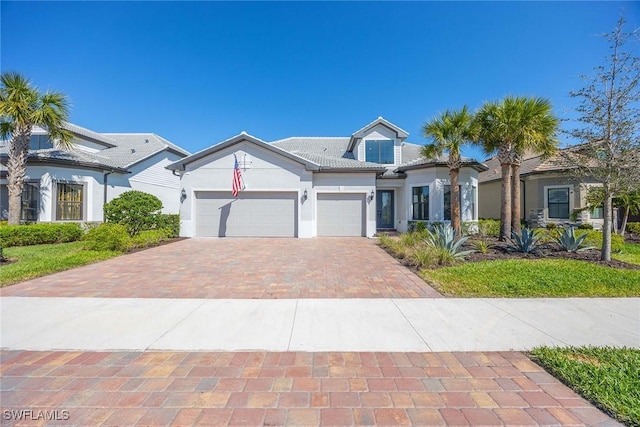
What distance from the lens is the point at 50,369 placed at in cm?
308

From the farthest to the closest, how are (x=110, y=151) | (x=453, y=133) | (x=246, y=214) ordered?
(x=110, y=151) < (x=246, y=214) < (x=453, y=133)

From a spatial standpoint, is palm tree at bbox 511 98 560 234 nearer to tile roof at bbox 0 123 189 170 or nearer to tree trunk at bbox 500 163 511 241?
tree trunk at bbox 500 163 511 241

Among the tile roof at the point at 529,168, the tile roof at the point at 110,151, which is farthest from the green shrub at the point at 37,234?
the tile roof at the point at 529,168

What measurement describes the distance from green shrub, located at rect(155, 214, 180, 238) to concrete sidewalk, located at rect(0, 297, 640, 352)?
8.92m

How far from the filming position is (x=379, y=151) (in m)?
18.8

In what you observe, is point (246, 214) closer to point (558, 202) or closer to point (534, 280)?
point (534, 280)

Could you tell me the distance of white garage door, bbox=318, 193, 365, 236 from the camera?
1592 centimetres

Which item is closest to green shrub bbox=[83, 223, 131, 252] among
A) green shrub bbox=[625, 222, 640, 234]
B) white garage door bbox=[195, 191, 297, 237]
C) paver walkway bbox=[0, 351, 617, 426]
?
white garage door bbox=[195, 191, 297, 237]

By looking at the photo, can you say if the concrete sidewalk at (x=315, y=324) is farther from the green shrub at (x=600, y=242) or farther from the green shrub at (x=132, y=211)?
the green shrub at (x=132, y=211)

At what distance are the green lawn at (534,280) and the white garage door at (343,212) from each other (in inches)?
333

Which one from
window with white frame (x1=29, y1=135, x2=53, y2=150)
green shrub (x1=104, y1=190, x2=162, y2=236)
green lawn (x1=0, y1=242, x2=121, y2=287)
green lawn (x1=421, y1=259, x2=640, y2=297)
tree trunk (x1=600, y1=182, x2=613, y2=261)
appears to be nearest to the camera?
green lawn (x1=421, y1=259, x2=640, y2=297)

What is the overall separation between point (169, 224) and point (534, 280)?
1544cm

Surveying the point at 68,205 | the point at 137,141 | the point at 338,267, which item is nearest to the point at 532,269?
the point at 338,267

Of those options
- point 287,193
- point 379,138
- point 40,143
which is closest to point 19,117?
point 40,143
